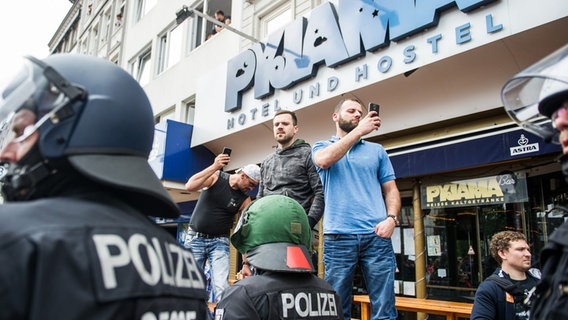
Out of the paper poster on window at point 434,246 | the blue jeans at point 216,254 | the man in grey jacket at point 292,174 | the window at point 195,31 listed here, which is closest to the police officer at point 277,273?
the man in grey jacket at point 292,174

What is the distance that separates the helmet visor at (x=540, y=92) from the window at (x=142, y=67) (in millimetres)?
14123

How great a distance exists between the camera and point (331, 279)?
2803 millimetres

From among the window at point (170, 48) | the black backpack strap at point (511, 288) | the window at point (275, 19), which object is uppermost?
the window at point (170, 48)

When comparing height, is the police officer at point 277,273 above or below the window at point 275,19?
below

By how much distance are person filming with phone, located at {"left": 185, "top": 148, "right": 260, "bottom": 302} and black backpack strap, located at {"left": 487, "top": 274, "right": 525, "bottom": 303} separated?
224 cm

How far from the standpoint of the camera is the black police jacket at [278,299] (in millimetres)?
1858

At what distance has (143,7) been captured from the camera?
16188mm

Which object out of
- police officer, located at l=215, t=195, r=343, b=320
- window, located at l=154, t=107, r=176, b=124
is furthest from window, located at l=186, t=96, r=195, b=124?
police officer, located at l=215, t=195, r=343, b=320

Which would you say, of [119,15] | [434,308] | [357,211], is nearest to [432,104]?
[434,308]

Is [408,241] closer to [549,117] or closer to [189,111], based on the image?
[549,117]

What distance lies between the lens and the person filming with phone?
3990mm

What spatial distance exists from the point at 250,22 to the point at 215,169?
6874 mm

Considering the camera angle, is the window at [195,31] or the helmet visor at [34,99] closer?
the helmet visor at [34,99]

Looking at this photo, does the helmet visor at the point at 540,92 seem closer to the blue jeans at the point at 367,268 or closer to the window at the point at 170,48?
the blue jeans at the point at 367,268
